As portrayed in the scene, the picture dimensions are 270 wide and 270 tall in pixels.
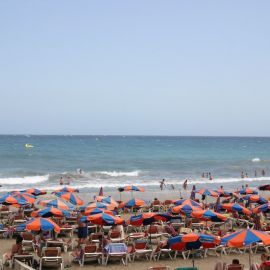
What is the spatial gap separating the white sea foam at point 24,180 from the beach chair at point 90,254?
30.0 meters

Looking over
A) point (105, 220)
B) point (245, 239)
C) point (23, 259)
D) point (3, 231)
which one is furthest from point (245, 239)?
point (3, 231)

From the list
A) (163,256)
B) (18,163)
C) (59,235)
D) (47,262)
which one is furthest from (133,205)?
(18,163)

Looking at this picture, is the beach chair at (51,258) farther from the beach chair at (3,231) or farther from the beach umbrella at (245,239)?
the beach umbrella at (245,239)

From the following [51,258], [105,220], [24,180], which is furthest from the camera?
[24,180]

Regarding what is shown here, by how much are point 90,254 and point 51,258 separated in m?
1.21

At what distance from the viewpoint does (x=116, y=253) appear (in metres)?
13.9

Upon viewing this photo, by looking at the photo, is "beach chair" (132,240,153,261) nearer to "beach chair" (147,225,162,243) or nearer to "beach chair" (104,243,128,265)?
"beach chair" (104,243,128,265)

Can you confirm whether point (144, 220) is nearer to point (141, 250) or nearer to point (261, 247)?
point (141, 250)

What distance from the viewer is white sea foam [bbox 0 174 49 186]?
43316 millimetres

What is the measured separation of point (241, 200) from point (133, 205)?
798 cm

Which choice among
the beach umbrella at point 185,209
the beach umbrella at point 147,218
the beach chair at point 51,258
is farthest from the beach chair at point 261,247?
the beach chair at point 51,258

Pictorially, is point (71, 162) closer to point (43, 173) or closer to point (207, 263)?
point (43, 173)

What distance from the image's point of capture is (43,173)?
5206 centimetres

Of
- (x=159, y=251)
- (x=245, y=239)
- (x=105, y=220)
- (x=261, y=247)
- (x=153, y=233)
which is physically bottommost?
(x=261, y=247)
